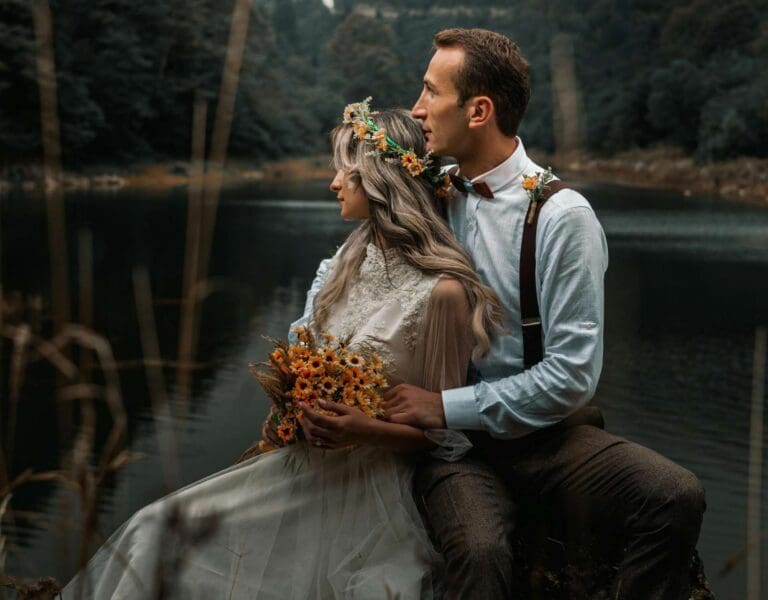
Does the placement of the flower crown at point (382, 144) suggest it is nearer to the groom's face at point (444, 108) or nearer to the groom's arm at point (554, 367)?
the groom's face at point (444, 108)

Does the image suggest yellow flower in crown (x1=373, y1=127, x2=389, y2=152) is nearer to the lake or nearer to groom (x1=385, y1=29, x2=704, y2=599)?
groom (x1=385, y1=29, x2=704, y2=599)

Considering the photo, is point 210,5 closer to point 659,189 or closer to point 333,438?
point 659,189

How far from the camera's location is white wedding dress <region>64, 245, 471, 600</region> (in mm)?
2088

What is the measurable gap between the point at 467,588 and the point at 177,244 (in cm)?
1990

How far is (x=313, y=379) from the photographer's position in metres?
2.14

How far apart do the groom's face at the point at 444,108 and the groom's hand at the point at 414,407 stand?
1.72ft

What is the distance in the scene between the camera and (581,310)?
7.25 ft

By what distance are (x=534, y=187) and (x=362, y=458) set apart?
2.07ft

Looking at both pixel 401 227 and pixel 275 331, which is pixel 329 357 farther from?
pixel 275 331

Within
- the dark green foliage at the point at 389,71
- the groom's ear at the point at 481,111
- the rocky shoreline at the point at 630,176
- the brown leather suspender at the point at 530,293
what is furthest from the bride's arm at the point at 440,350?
the rocky shoreline at the point at 630,176

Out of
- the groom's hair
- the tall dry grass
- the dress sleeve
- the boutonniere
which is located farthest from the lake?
the groom's hair

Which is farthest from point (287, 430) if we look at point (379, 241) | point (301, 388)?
point (379, 241)

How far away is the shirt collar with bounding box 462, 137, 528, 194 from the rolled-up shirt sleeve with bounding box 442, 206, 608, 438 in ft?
0.60

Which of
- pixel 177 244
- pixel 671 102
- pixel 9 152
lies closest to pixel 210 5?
pixel 9 152
